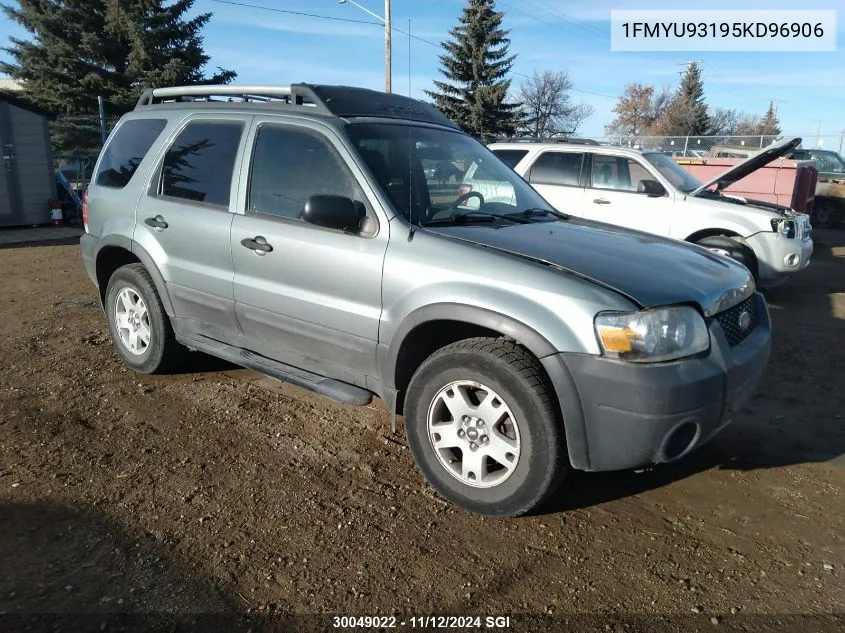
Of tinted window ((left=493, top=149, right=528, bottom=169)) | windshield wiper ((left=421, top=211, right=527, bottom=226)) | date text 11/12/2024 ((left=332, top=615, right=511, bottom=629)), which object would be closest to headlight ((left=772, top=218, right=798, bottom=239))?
tinted window ((left=493, top=149, right=528, bottom=169))

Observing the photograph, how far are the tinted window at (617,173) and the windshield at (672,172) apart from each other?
0.66 ft

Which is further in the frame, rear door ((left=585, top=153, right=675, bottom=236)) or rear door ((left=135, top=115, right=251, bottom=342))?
rear door ((left=585, top=153, right=675, bottom=236))

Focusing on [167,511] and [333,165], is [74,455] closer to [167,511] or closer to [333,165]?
[167,511]

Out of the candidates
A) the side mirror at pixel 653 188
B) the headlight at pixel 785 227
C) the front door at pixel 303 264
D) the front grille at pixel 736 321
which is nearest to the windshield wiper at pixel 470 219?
the front door at pixel 303 264

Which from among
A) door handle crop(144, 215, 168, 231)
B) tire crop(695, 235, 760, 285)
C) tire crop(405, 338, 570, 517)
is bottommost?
tire crop(405, 338, 570, 517)

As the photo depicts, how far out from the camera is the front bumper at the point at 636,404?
2.75 m

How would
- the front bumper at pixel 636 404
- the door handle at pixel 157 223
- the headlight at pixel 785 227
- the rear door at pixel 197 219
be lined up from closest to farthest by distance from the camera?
the front bumper at pixel 636 404 < the rear door at pixel 197 219 < the door handle at pixel 157 223 < the headlight at pixel 785 227

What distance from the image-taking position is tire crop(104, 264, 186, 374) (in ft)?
15.4

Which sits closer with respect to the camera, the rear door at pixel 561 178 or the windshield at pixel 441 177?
the windshield at pixel 441 177

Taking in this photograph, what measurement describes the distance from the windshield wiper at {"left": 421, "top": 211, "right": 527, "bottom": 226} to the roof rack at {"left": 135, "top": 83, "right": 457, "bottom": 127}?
2.88 feet

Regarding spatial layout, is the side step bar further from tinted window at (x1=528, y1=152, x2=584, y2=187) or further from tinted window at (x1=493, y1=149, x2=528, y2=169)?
tinted window at (x1=493, y1=149, x2=528, y2=169)

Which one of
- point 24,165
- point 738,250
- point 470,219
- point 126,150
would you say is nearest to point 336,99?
point 470,219

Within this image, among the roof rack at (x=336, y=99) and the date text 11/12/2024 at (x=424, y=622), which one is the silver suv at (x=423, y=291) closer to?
the roof rack at (x=336, y=99)

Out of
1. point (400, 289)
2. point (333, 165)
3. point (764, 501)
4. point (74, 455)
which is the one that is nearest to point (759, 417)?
point (764, 501)
